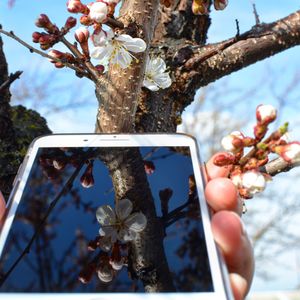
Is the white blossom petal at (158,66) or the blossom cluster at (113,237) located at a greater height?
the white blossom petal at (158,66)

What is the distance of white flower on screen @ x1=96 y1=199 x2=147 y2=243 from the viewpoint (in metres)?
0.86

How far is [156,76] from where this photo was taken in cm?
121

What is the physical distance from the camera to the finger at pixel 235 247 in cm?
77

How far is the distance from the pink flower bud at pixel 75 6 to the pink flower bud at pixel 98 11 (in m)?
0.04

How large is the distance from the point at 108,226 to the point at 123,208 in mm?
49

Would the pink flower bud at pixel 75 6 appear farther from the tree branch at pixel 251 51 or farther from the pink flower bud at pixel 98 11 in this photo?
the tree branch at pixel 251 51

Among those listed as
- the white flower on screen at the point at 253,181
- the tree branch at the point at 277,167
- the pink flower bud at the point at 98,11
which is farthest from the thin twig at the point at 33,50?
the tree branch at the point at 277,167

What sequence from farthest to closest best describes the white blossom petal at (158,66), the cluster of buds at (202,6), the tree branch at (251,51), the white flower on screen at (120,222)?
the tree branch at (251,51) → the white blossom petal at (158,66) → the cluster of buds at (202,6) → the white flower on screen at (120,222)

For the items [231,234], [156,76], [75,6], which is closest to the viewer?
[231,234]

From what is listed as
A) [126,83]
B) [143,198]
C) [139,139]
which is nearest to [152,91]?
[126,83]

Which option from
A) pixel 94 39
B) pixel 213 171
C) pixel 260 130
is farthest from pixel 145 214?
pixel 94 39

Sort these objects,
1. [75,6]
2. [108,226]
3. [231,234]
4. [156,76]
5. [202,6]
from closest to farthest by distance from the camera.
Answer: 1. [231,234]
2. [108,226]
3. [75,6]
4. [202,6]
5. [156,76]

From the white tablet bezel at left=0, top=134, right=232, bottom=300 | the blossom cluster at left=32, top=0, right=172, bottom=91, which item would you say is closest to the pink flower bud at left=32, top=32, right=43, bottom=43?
the blossom cluster at left=32, top=0, right=172, bottom=91

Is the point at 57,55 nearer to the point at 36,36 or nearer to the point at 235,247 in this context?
the point at 36,36
